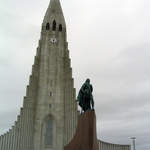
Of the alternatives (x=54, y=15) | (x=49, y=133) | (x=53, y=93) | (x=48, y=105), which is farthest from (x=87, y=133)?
(x=54, y=15)

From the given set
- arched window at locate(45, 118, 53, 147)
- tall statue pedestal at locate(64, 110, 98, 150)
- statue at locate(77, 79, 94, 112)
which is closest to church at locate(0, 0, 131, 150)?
arched window at locate(45, 118, 53, 147)

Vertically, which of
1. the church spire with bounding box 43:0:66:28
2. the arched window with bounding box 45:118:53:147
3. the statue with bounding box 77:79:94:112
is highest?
the church spire with bounding box 43:0:66:28

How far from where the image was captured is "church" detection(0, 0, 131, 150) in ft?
96.5

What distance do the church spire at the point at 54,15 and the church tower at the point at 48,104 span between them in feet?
4.95

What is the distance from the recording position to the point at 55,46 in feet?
116

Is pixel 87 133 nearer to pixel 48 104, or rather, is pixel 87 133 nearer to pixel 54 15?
pixel 48 104

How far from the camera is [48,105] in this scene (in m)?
31.3

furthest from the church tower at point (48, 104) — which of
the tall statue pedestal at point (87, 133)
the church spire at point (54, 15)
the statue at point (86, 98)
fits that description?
the tall statue pedestal at point (87, 133)

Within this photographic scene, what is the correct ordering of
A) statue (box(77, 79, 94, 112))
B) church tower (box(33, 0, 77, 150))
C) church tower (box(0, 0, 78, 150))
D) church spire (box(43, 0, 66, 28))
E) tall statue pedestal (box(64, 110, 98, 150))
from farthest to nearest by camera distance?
church spire (box(43, 0, 66, 28))
church tower (box(33, 0, 77, 150))
church tower (box(0, 0, 78, 150))
statue (box(77, 79, 94, 112))
tall statue pedestal (box(64, 110, 98, 150))

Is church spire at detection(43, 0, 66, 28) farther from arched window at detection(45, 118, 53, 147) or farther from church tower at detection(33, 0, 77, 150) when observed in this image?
arched window at detection(45, 118, 53, 147)

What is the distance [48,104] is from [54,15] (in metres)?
17.2

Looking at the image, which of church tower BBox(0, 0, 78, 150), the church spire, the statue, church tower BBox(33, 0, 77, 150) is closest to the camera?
the statue

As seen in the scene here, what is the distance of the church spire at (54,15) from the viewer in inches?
1506

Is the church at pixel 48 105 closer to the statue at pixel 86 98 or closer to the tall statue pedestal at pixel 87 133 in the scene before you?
the statue at pixel 86 98
